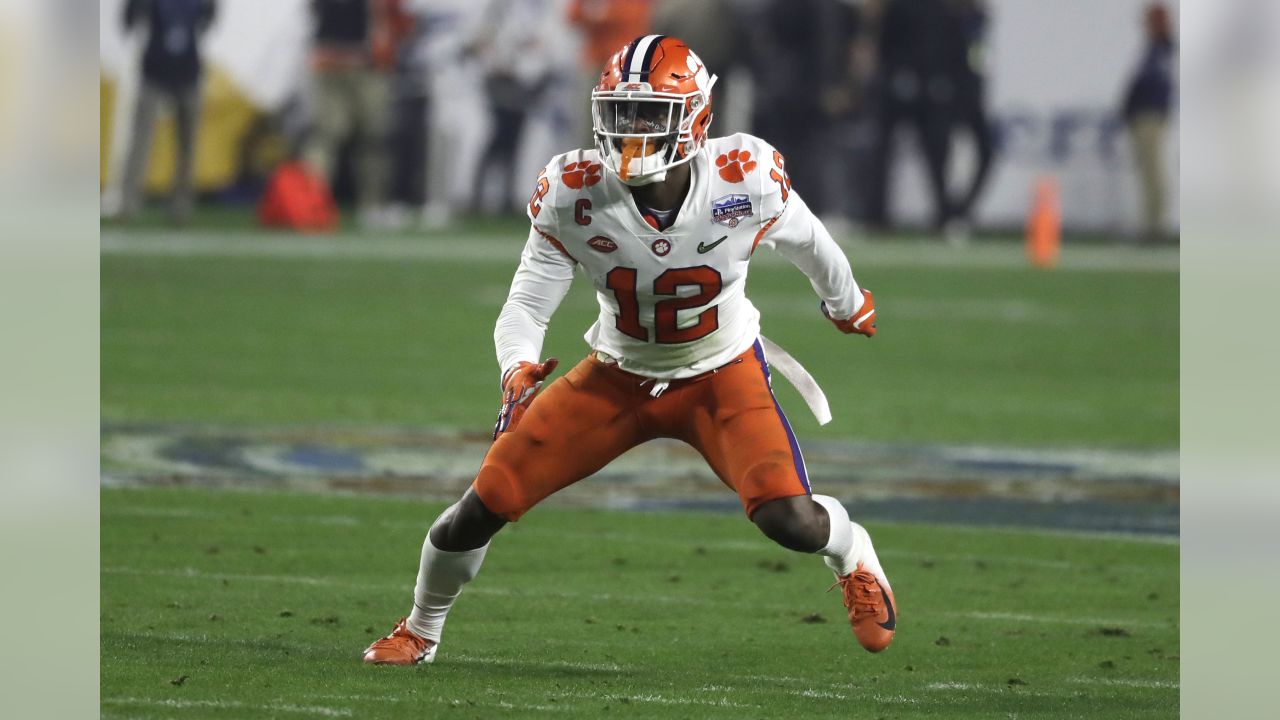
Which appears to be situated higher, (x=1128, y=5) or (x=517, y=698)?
(x=1128, y=5)

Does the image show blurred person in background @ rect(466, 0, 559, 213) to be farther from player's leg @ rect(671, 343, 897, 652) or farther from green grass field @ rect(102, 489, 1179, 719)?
player's leg @ rect(671, 343, 897, 652)

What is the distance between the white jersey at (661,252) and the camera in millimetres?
4586

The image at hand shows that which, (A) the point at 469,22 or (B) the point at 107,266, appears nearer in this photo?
(B) the point at 107,266

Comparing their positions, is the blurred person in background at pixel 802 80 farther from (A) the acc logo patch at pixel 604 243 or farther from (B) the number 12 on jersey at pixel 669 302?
(A) the acc logo patch at pixel 604 243

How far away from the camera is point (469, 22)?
2061cm

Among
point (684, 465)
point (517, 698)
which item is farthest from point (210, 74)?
point (517, 698)

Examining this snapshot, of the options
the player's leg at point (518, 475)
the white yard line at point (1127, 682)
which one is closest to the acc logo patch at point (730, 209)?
the player's leg at point (518, 475)

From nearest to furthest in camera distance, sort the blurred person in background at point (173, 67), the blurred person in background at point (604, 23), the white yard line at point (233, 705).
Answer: the white yard line at point (233, 705), the blurred person in background at point (173, 67), the blurred person in background at point (604, 23)

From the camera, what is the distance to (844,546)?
15.2ft

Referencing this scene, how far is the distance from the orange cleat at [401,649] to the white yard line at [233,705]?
1.62 feet

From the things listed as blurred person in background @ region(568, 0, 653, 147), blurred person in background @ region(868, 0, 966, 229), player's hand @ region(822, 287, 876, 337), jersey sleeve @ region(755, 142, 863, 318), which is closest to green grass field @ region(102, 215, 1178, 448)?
blurred person in background @ region(868, 0, 966, 229)
